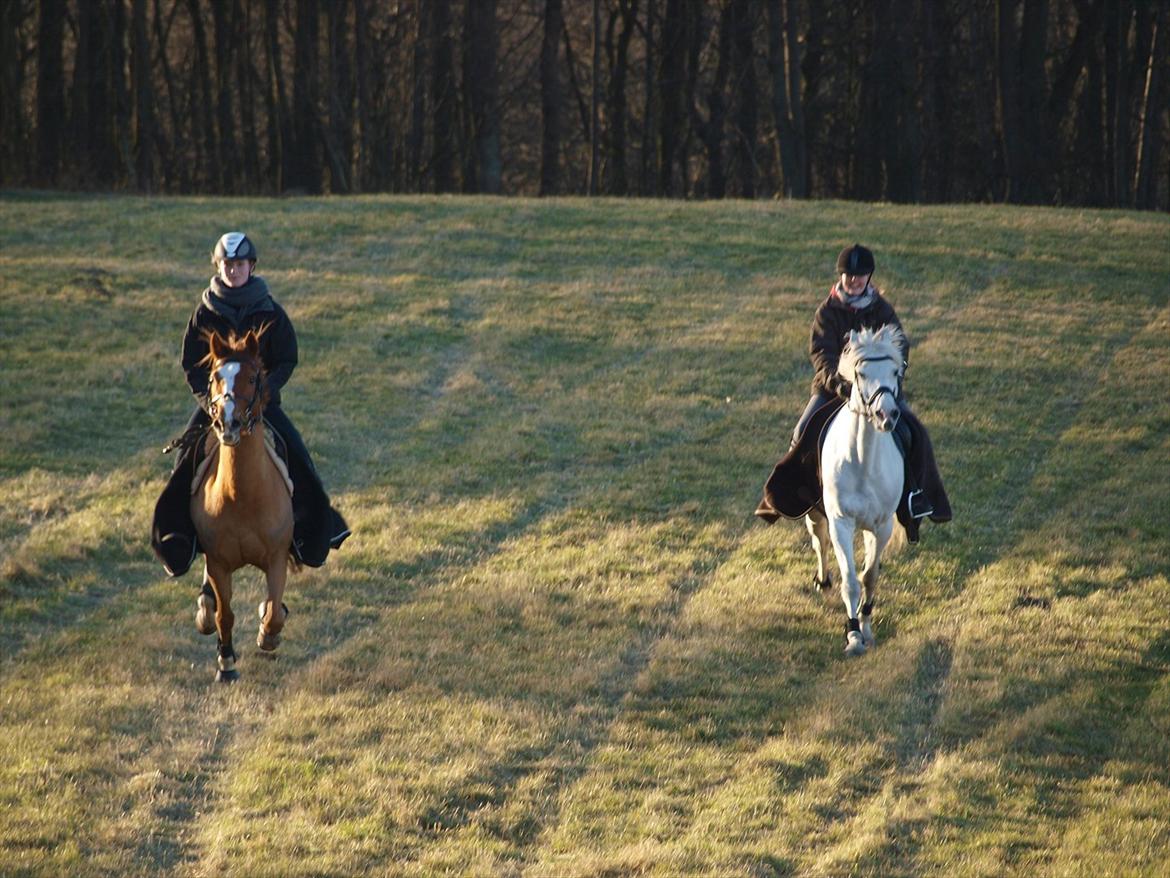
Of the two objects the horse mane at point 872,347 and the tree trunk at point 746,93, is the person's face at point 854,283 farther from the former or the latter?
the tree trunk at point 746,93

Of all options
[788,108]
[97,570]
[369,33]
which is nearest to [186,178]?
[369,33]

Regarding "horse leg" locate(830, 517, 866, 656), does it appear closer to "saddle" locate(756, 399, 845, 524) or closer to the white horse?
the white horse

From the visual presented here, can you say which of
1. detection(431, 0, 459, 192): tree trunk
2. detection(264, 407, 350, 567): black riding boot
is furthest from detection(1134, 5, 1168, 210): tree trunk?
detection(264, 407, 350, 567): black riding boot

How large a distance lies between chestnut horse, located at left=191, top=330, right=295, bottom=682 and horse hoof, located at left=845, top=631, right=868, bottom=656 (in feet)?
13.8

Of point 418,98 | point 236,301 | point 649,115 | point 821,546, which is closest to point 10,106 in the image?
point 418,98

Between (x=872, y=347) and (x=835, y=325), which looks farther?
(x=835, y=325)

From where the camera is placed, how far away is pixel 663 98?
4266 cm

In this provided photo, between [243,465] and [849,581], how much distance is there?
4.58m

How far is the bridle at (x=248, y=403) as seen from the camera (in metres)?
8.33

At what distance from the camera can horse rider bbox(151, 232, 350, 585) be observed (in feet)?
31.1

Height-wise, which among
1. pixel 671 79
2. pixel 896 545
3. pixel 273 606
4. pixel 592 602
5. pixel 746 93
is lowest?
pixel 592 602

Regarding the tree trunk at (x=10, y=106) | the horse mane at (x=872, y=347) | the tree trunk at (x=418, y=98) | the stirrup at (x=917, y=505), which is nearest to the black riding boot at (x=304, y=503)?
the horse mane at (x=872, y=347)

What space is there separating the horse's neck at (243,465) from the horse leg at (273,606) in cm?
65

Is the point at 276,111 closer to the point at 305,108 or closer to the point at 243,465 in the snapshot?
the point at 305,108
